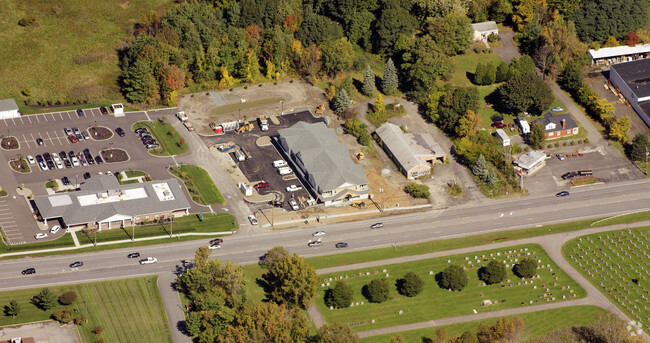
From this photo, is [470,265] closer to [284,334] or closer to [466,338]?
[466,338]

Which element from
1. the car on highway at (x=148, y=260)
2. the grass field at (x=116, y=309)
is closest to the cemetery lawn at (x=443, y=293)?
the grass field at (x=116, y=309)

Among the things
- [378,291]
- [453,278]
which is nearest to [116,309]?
[378,291]

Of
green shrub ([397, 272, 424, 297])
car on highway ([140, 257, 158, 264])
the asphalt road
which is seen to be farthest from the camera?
car on highway ([140, 257, 158, 264])

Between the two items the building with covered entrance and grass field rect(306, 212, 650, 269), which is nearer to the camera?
grass field rect(306, 212, 650, 269)

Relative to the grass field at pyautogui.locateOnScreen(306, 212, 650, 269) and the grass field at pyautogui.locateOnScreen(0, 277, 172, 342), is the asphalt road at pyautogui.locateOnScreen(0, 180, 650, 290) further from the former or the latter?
the grass field at pyautogui.locateOnScreen(0, 277, 172, 342)

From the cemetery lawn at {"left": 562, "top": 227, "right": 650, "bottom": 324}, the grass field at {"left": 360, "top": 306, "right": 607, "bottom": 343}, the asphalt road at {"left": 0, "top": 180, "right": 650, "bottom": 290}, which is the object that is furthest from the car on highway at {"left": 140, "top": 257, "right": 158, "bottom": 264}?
the cemetery lawn at {"left": 562, "top": 227, "right": 650, "bottom": 324}

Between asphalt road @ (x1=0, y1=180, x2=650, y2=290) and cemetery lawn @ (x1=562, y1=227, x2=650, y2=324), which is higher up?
asphalt road @ (x1=0, y1=180, x2=650, y2=290)

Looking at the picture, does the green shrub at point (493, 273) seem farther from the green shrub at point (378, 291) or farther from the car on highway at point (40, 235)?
the car on highway at point (40, 235)
